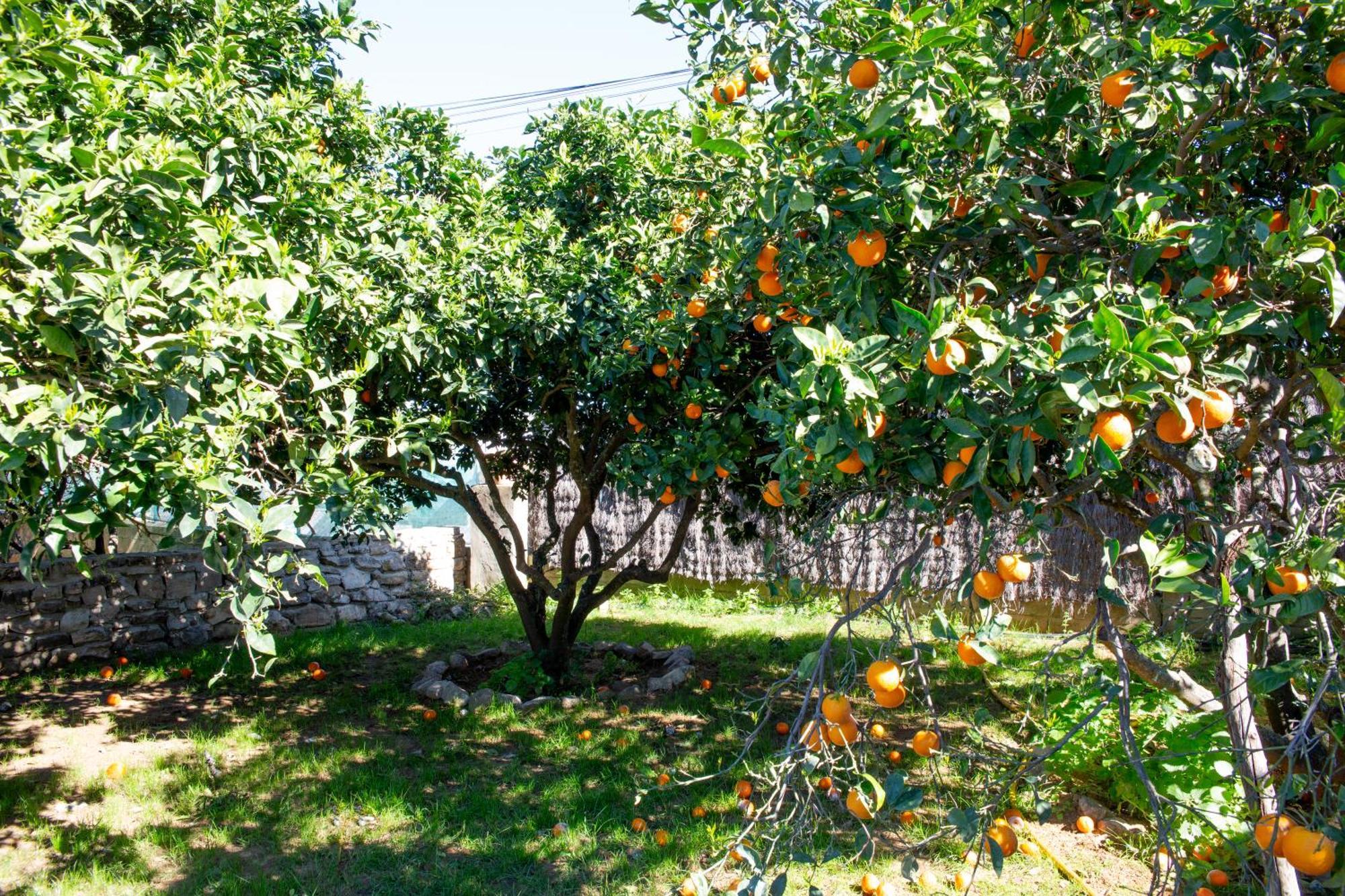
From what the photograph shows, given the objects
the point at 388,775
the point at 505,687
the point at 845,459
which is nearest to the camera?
the point at 845,459

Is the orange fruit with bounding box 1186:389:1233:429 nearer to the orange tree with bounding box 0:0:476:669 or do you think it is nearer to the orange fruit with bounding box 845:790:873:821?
the orange fruit with bounding box 845:790:873:821

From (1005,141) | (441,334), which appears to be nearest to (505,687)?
(441,334)

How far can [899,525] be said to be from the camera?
700 centimetres

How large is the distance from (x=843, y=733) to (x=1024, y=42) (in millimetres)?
1681

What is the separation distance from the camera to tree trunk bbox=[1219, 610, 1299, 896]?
191cm

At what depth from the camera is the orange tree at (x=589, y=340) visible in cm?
356

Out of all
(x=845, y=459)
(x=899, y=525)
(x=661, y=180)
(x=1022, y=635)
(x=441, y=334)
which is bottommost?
(x=1022, y=635)

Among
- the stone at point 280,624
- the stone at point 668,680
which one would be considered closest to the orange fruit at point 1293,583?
the stone at point 668,680

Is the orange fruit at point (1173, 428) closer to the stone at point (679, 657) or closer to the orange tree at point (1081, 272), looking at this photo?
the orange tree at point (1081, 272)

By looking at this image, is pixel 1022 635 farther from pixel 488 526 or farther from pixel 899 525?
pixel 488 526

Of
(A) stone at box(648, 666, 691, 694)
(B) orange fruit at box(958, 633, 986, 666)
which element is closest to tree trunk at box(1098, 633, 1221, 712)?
(B) orange fruit at box(958, 633, 986, 666)

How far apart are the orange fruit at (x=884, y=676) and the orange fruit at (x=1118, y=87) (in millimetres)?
1252

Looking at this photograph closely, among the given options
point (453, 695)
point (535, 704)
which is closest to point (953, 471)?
point (535, 704)

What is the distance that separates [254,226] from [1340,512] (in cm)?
286
